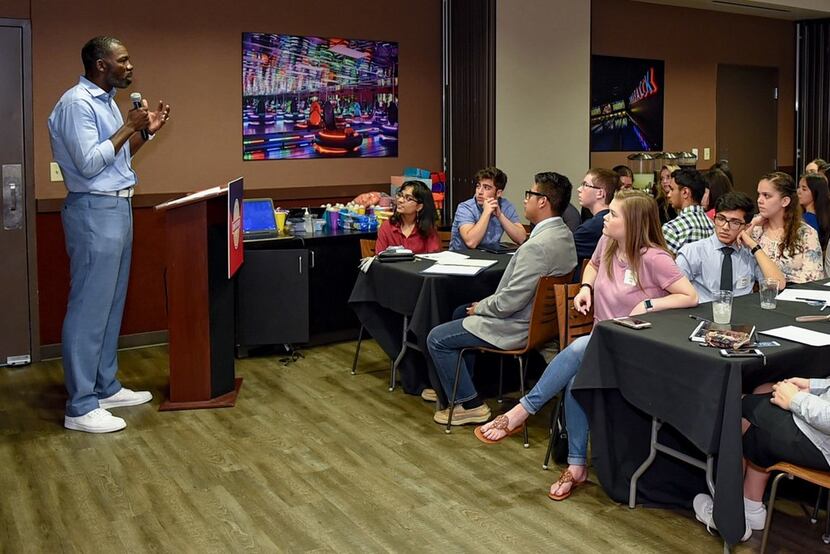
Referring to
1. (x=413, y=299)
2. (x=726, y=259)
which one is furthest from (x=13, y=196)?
(x=726, y=259)

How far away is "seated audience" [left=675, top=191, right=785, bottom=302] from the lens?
406 centimetres

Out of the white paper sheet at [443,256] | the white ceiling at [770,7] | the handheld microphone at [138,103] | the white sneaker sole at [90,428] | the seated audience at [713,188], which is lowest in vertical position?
the white sneaker sole at [90,428]

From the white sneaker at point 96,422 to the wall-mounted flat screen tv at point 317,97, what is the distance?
2687mm

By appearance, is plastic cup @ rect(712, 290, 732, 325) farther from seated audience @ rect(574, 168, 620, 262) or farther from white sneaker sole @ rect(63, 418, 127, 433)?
white sneaker sole @ rect(63, 418, 127, 433)

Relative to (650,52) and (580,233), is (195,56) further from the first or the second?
(650,52)

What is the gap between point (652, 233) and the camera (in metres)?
3.84

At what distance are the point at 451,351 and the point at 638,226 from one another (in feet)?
4.05

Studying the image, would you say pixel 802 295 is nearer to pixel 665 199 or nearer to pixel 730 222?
pixel 730 222

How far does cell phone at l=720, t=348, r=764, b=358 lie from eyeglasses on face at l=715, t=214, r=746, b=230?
1.10m

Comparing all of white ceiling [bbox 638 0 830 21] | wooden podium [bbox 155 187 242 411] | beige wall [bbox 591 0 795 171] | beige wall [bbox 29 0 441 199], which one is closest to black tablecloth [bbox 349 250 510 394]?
wooden podium [bbox 155 187 242 411]

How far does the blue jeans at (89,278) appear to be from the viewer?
4.59 m

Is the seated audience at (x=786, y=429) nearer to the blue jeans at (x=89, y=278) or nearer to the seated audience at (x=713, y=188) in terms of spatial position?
the seated audience at (x=713, y=188)

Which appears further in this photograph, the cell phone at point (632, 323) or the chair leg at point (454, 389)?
the chair leg at point (454, 389)

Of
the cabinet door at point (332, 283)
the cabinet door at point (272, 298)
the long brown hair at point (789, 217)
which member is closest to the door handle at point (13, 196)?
the cabinet door at point (272, 298)
